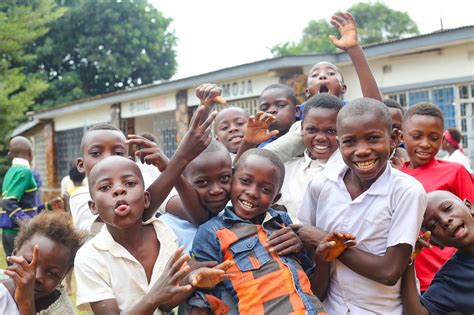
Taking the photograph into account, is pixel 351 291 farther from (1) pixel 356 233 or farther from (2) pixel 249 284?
(2) pixel 249 284

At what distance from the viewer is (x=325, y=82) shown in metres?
3.45

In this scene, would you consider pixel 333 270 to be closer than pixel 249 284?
No

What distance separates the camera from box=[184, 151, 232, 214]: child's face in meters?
2.60

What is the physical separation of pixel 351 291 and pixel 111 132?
1.52 meters

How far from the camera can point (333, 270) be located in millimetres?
2414

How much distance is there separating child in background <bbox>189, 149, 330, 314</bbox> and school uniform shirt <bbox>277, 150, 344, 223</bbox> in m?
0.26

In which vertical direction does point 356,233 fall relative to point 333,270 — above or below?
above

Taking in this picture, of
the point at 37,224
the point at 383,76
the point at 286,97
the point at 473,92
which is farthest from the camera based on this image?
the point at 383,76

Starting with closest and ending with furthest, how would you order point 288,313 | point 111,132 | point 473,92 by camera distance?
1. point 288,313
2. point 111,132
3. point 473,92

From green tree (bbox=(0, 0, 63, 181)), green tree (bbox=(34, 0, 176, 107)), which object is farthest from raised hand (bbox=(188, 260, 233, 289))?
green tree (bbox=(34, 0, 176, 107))

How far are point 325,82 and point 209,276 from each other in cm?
170

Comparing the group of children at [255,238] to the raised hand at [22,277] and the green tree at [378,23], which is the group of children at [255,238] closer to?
the raised hand at [22,277]

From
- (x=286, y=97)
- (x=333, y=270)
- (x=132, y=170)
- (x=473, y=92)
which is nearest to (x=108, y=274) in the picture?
(x=132, y=170)

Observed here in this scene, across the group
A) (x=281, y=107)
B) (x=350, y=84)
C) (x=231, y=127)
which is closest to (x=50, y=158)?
(x=350, y=84)
